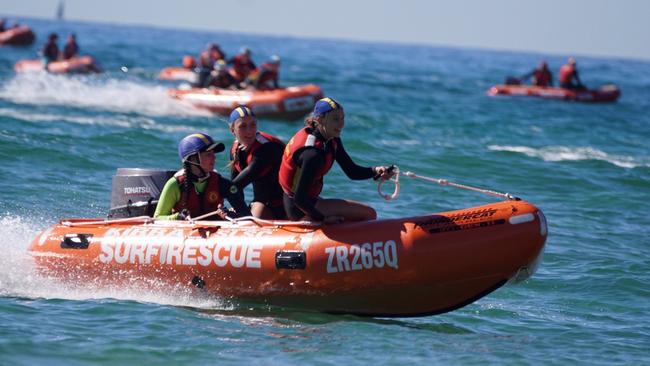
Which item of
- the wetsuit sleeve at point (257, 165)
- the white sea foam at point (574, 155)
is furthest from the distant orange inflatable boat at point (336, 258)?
the white sea foam at point (574, 155)

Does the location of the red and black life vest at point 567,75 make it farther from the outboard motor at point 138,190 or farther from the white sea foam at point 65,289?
the white sea foam at point 65,289

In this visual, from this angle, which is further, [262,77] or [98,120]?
[262,77]

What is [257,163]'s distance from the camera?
8.38 metres

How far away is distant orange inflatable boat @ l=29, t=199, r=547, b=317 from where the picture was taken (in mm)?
7953

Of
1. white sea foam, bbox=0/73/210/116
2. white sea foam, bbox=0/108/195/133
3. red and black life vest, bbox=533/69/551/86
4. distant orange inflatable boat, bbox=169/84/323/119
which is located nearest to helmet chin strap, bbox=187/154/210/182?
white sea foam, bbox=0/108/195/133

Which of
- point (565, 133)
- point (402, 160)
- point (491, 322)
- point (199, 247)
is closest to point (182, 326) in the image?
point (199, 247)

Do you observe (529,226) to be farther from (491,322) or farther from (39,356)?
(39,356)

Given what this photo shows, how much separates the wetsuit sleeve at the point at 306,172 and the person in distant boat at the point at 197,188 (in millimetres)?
871

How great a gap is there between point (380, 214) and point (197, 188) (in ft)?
14.5

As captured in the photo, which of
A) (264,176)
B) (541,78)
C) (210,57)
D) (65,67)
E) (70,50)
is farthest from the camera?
(541,78)

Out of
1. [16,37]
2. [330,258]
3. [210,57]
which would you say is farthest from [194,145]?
[16,37]

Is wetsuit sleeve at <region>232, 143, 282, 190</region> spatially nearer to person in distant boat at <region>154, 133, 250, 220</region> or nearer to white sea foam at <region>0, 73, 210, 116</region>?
person in distant boat at <region>154, 133, 250, 220</region>

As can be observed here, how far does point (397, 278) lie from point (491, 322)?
122 cm

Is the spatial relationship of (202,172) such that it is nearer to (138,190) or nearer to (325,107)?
(138,190)
